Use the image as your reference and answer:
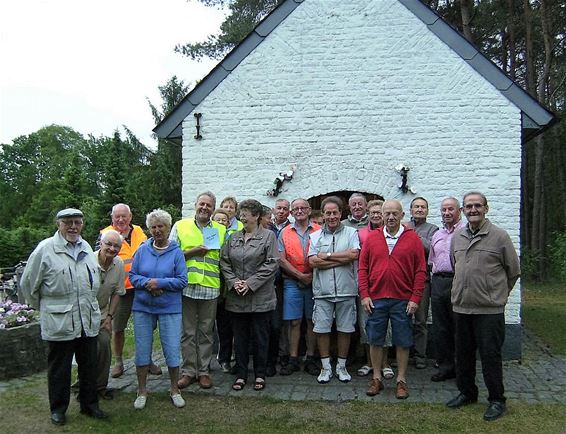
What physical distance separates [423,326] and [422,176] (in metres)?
1.95

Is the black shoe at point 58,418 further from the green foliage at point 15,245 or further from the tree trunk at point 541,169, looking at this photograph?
the green foliage at point 15,245

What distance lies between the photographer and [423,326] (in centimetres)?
600

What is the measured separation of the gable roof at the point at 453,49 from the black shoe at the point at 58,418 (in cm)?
405

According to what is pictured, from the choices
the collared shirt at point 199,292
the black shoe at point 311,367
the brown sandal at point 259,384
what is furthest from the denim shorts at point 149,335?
the black shoe at point 311,367

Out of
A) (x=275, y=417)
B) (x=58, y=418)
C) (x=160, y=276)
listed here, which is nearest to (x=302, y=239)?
(x=160, y=276)

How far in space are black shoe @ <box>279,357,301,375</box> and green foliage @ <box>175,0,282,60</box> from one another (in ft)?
44.0

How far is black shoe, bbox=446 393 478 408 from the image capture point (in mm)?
4750

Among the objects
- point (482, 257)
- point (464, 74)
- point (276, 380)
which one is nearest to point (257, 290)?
point (276, 380)

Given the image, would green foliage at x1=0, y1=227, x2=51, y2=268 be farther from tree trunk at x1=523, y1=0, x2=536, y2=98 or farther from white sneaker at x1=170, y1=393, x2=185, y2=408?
tree trunk at x1=523, y1=0, x2=536, y2=98

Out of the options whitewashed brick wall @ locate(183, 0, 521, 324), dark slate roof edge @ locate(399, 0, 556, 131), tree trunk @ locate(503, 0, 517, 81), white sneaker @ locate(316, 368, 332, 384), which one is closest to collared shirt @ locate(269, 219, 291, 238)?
whitewashed brick wall @ locate(183, 0, 521, 324)

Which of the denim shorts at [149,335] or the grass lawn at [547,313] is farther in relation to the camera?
the grass lawn at [547,313]

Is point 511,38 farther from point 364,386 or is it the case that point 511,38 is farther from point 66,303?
point 66,303

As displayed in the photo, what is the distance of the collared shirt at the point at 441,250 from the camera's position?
550 centimetres

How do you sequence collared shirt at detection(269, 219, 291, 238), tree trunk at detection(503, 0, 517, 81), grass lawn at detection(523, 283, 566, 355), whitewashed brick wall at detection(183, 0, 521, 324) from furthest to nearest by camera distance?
tree trunk at detection(503, 0, 517, 81) → grass lawn at detection(523, 283, 566, 355) → whitewashed brick wall at detection(183, 0, 521, 324) → collared shirt at detection(269, 219, 291, 238)
